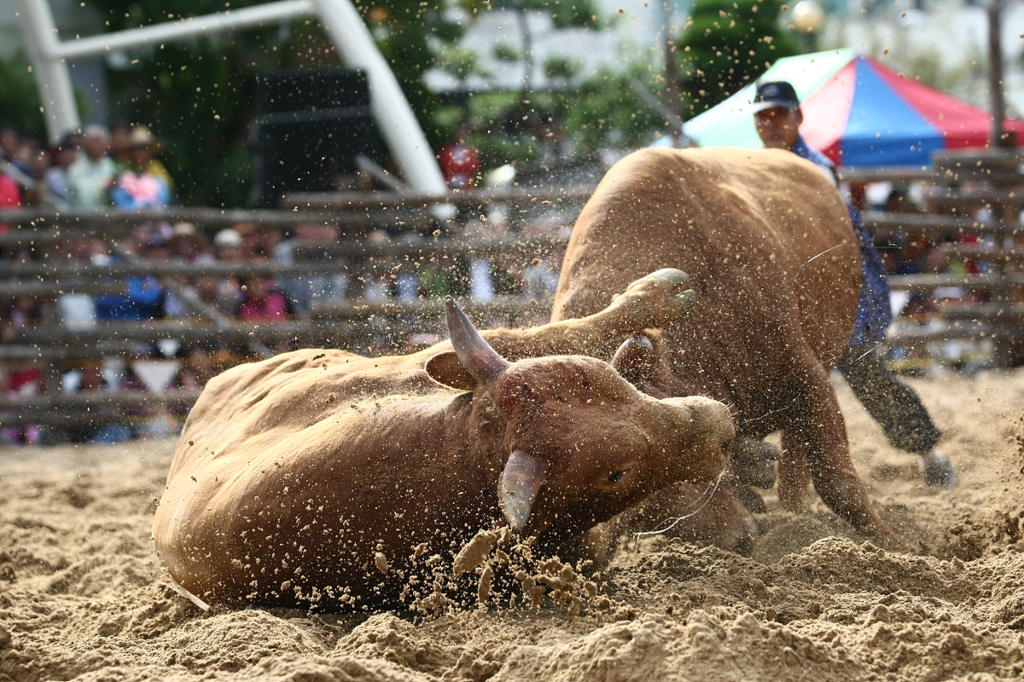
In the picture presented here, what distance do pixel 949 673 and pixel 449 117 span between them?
9.62m

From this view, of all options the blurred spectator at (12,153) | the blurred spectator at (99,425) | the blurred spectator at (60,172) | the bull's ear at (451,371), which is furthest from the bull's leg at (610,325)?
the blurred spectator at (12,153)

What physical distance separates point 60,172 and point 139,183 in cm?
64

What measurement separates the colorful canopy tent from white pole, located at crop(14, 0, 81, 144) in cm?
697

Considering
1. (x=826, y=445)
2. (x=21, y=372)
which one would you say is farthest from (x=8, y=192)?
(x=826, y=445)

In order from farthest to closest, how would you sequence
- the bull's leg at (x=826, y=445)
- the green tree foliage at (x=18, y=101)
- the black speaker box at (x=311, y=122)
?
1. the green tree foliage at (x=18, y=101)
2. the black speaker box at (x=311, y=122)
3. the bull's leg at (x=826, y=445)

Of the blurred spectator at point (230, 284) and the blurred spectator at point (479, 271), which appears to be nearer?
the blurred spectator at point (479, 271)

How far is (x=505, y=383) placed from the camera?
8.02ft

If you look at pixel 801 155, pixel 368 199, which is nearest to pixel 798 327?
pixel 801 155

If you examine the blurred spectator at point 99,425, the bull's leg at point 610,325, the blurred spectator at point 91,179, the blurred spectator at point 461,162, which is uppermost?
the blurred spectator at point 91,179

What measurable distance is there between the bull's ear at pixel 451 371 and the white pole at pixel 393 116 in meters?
6.60

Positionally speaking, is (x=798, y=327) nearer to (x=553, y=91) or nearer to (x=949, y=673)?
(x=949, y=673)

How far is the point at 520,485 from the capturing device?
7.22 ft

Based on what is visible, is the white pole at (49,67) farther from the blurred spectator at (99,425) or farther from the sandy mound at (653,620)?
the sandy mound at (653,620)

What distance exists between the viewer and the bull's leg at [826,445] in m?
3.56
